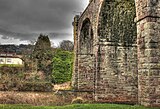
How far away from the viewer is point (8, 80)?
2180cm

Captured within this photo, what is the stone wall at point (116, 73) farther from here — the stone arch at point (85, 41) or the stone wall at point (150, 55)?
the stone wall at point (150, 55)

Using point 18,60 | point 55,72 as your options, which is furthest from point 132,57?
point 18,60

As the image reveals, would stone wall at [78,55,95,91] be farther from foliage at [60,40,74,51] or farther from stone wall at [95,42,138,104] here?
foliage at [60,40,74,51]

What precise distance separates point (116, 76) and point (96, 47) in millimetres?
2180

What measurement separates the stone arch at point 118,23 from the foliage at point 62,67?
53.5 ft

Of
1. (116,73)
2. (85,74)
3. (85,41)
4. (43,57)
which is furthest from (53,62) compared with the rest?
(116,73)

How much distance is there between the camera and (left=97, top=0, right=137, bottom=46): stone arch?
15266mm

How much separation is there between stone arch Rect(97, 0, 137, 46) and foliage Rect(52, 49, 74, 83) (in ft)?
53.5

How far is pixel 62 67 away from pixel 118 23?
16998mm

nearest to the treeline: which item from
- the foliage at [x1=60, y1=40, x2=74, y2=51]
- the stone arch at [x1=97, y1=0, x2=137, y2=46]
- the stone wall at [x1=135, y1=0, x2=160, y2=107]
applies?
the stone arch at [x1=97, y1=0, x2=137, y2=46]

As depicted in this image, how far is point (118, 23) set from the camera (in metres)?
15.6

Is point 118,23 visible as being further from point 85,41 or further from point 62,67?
point 62,67

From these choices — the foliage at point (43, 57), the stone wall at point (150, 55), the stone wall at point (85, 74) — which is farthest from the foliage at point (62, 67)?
the stone wall at point (150, 55)

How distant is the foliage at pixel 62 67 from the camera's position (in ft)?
103
